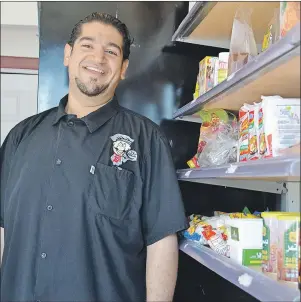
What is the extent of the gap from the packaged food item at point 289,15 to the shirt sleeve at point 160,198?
2.62ft

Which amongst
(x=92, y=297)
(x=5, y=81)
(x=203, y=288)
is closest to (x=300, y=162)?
(x=92, y=297)

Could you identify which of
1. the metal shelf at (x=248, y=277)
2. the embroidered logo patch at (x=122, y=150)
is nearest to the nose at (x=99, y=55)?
the embroidered logo patch at (x=122, y=150)

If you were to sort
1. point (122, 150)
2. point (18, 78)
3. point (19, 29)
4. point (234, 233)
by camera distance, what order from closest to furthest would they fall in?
point (234, 233) → point (122, 150) → point (19, 29) → point (18, 78)

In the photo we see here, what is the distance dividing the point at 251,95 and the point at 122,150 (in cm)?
65

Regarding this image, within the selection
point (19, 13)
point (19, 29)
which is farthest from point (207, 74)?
point (19, 29)

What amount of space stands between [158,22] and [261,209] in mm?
1291

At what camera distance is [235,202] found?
8.46 feet

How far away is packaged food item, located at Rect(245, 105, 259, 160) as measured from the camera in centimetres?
156

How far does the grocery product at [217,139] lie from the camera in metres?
1.96

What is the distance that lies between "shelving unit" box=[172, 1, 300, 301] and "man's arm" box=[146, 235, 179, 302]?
0.09 m

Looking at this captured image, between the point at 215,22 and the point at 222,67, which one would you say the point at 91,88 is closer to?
the point at 222,67

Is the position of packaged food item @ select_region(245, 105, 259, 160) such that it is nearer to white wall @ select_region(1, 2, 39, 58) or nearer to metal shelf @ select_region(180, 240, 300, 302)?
metal shelf @ select_region(180, 240, 300, 302)

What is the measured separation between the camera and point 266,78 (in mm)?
1454

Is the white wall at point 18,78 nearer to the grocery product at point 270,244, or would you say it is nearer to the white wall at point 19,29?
the white wall at point 19,29
